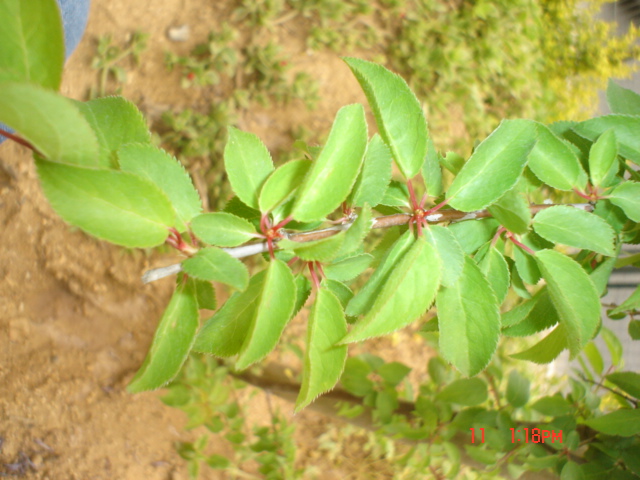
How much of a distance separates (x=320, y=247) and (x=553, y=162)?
41cm

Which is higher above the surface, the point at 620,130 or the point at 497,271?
the point at 620,130

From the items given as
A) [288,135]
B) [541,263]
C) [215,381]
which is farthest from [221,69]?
[541,263]

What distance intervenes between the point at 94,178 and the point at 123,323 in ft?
5.55

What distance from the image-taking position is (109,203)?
479mm

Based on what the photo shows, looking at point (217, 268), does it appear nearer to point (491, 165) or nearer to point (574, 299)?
point (491, 165)

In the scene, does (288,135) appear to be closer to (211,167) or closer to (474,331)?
(211,167)

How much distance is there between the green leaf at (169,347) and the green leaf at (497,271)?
420mm

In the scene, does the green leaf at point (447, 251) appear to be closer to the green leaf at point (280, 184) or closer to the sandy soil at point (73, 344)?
the green leaf at point (280, 184)

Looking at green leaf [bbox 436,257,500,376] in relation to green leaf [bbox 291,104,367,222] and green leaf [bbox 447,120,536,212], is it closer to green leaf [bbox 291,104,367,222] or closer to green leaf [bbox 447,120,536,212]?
green leaf [bbox 447,120,536,212]

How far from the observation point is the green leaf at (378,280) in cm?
61

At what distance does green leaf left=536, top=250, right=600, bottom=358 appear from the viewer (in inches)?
24.8
